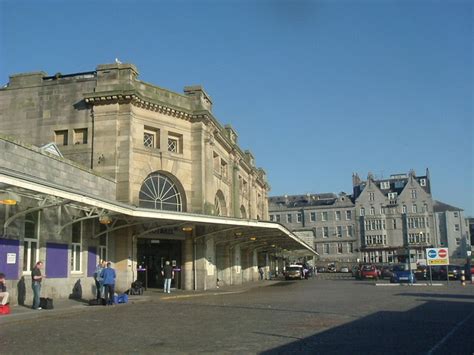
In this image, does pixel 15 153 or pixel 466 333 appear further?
pixel 15 153

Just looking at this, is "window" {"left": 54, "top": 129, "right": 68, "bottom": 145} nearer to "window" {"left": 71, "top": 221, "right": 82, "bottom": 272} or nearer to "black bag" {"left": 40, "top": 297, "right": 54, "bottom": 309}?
"window" {"left": 71, "top": 221, "right": 82, "bottom": 272}

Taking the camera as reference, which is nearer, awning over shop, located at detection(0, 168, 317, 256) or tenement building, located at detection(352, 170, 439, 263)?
awning over shop, located at detection(0, 168, 317, 256)

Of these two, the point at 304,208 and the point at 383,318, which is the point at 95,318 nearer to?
the point at 383,318

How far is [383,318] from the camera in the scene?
14984mm

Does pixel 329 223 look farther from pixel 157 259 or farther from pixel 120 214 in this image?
pixel 120 214

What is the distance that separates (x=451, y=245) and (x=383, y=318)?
92.7m

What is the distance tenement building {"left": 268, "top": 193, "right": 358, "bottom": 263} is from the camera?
105562mm

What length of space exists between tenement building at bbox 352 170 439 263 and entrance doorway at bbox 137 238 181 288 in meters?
71.7

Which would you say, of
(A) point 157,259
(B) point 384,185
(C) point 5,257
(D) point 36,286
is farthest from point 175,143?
(B) point 384,185

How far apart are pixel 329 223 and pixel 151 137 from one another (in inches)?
3130

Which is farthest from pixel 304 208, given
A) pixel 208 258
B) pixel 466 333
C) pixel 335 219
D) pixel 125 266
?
pixel 466 333

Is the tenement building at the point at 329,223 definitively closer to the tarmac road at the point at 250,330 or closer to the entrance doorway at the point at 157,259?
the entrance doorway at the point at 157,259

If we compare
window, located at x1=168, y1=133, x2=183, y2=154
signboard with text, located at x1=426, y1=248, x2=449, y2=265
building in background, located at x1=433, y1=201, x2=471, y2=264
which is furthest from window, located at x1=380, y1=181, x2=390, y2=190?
window, located at x1=168, y1=133, x2=183, y2=154

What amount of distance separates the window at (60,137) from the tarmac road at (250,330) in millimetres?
14158
